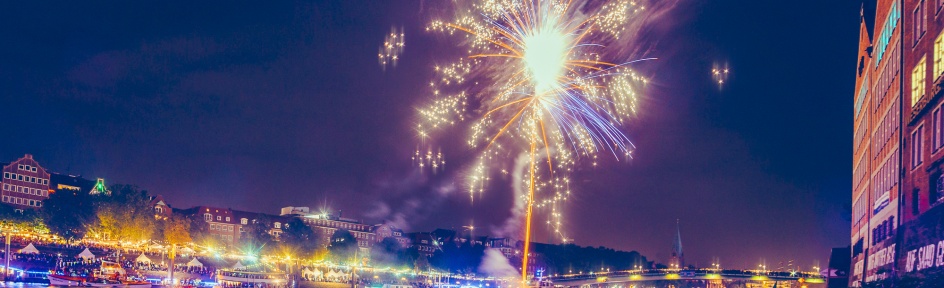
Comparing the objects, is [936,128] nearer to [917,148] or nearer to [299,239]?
[917,148]

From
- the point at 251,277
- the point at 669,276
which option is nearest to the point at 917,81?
the point at 251,277

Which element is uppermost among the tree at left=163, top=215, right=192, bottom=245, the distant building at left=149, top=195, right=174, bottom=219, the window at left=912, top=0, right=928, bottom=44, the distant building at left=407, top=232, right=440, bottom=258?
the window at left=912, top=0, right=928, bottom=44

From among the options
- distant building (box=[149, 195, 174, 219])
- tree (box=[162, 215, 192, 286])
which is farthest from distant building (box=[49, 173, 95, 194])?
tree (box=[162, 215, 192, 286])

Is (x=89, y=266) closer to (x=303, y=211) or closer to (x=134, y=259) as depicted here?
(x=134, y=259)

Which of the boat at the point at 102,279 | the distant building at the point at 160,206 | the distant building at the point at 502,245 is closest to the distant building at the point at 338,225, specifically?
the distant building at the point at 502,245

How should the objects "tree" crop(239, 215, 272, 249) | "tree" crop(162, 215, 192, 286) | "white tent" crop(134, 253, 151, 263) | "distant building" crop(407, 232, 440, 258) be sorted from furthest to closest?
Result: "distant building" crop(407, 232, 440, 258) < "tree" crop(239, 215, 272, 249) < "tree" crop(162, 215, 192, 286) < "white tent" crop(134, 253, 151, 263)

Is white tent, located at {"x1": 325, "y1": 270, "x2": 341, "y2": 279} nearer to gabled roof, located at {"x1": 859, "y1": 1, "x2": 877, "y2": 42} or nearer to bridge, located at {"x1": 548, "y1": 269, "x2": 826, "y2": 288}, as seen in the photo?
bridge, located at {"x1": 548, "y1": 269, "x2": 826, "y2": 288}
